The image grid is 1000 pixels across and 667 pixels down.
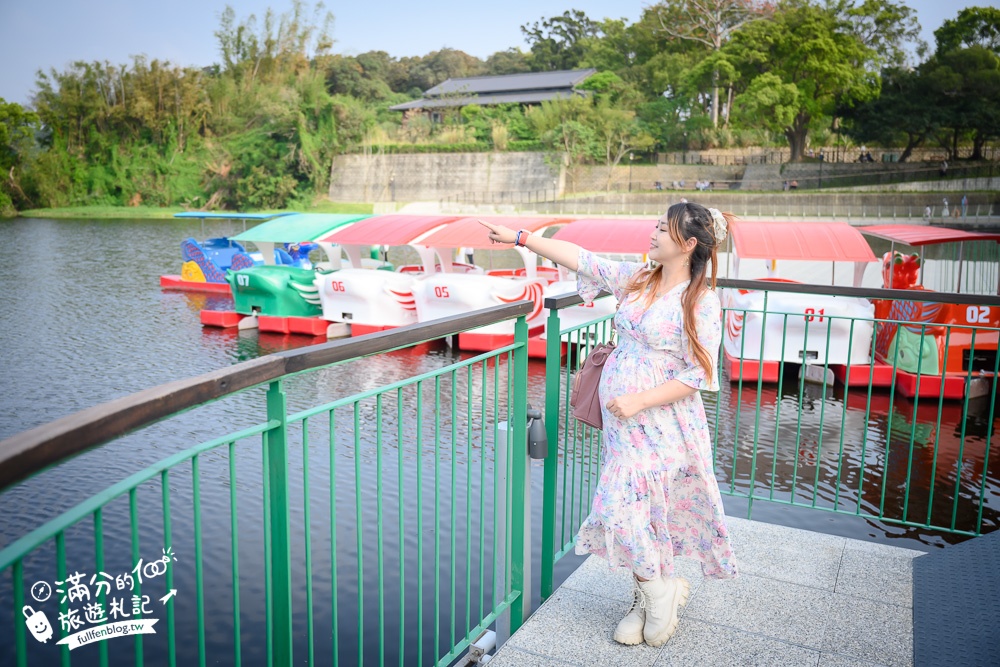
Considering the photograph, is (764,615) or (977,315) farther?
(977,315)

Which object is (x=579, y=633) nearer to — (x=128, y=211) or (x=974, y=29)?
(x=974, y=29)

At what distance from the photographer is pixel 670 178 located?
43.9m

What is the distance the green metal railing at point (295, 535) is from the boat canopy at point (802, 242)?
4.08 m

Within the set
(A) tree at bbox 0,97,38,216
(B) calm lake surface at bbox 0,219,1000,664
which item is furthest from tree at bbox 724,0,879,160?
(A) tree at bbox 0,97,38,216

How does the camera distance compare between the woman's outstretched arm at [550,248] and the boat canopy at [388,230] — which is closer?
the woman's outstretched arm at [550,248]

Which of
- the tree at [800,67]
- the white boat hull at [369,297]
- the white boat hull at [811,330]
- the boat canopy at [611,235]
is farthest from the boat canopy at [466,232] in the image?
the tree at [800,67]

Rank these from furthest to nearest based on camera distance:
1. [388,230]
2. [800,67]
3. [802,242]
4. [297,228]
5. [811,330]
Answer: [800,67] → [297,228] → [388,230] → [802,242] → [811,330]

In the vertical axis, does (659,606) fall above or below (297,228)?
below

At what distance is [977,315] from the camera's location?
8461 mm

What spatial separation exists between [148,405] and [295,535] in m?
4.20

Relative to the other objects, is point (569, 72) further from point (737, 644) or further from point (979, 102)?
point (737, 644)

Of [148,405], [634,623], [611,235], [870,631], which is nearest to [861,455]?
[870,631]

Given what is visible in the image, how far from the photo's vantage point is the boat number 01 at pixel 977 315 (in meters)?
8.54

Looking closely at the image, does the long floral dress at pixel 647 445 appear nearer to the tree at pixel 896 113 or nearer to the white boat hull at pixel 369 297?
the white boat hull at pixel 369 297
